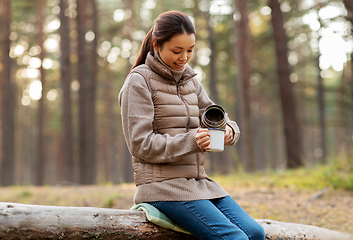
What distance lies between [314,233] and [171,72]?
1877mm

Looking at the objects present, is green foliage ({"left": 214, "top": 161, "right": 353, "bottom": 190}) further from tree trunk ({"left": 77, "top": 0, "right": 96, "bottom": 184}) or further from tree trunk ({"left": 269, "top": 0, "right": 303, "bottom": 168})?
tree trunk ({"left": 77, "top": 0, "right": 96, "bottom": 184})

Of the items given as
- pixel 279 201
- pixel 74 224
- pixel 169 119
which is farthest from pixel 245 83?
pixel 74 224

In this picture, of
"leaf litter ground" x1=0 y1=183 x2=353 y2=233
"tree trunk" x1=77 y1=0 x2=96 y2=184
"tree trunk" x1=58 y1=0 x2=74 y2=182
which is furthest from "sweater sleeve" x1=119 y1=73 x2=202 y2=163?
"tree trunk" x1=77 y1=0 x2=96 y2=184

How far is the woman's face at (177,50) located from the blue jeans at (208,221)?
40.3 inches

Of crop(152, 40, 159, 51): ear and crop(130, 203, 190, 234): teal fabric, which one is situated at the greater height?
crop(152, 40, 159, 51): ear

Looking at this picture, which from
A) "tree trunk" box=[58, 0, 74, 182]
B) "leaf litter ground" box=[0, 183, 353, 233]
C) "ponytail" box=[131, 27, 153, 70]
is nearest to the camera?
"ponytail" box=[131, 27, 153, 70]

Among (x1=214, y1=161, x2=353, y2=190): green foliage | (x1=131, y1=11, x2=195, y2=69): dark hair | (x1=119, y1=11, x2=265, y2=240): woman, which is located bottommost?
(x1=214, y1=161, x2=353, y2=190): green foliage

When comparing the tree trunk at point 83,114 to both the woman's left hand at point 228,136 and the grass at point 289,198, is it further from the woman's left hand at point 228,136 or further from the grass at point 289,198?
the woman's left hand at point 228,136

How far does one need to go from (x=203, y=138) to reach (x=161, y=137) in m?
0.31

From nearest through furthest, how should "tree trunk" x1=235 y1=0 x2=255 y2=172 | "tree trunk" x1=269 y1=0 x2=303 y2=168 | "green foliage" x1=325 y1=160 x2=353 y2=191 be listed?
1. "green foliage" x1=325 y1=160 x2=353 y2=191
2. "tree trunk" x1=269 y1=0 x2=303 y2=168
3. "tree trunk" x1=235 y1=0 x2=255 y2=172

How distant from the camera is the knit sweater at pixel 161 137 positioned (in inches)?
88.6

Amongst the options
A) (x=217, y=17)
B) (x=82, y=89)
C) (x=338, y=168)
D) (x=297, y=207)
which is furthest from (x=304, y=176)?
(x=217, y=17)

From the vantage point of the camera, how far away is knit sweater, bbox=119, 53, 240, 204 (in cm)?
225

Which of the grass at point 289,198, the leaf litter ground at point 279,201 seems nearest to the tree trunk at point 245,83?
the grass at point 289,198
